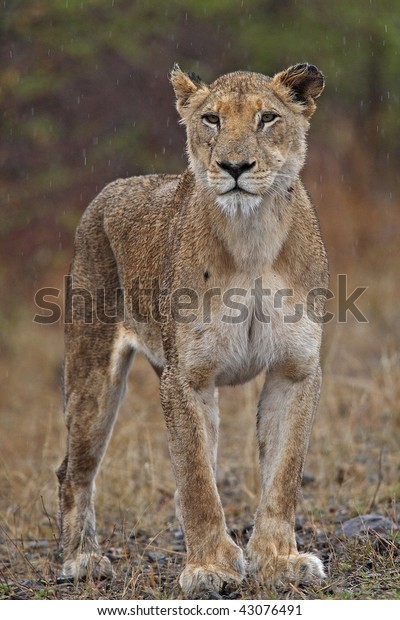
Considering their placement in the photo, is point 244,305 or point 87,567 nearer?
point 244,305

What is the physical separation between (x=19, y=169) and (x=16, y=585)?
8.41 metres

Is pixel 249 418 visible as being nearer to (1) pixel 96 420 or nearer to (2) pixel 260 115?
(1) pixel 96 420

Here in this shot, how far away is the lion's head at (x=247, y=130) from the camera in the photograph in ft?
18.1

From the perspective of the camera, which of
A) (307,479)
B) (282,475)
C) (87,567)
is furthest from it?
(307,479)

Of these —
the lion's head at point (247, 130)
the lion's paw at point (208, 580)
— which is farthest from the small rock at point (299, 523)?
the lion's head at point (247, 130)

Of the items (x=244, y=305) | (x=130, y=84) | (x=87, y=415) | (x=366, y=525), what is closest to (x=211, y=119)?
(x=244, y=305)

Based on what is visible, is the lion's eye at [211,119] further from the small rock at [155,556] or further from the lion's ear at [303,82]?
the small rock at [155,556]

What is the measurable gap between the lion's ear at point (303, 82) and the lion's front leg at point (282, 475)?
1474 millimetres

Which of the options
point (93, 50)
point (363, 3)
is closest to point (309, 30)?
point (363, 3)

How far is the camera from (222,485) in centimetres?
900

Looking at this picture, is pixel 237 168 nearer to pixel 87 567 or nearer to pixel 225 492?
pixel 87 567

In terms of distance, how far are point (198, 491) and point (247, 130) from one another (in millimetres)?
1839

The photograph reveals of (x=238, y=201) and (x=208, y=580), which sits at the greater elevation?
(x=238, y=201)

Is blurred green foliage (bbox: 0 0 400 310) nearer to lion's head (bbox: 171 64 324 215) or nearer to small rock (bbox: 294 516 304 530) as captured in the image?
lion's head (bbox: 171 64 324 215)
